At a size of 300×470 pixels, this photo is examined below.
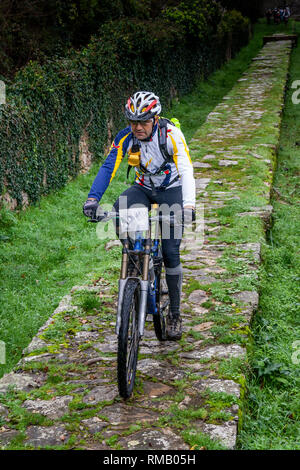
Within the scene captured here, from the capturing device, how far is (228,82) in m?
21.8

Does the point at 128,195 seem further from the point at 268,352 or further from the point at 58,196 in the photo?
the point at 58,196

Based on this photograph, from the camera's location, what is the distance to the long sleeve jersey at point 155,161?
391 centimetres

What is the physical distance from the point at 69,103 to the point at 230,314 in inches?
248

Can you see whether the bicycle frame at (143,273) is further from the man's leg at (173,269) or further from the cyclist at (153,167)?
the man's leg at (173,269)

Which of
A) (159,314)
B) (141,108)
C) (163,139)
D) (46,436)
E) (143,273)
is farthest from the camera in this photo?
(159,314)

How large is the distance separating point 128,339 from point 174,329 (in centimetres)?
98

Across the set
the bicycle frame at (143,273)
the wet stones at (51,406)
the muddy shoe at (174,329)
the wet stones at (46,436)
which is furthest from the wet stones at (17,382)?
the muddy shoe at (174,329)

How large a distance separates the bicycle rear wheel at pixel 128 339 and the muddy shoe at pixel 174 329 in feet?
2.55

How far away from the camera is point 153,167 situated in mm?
4082

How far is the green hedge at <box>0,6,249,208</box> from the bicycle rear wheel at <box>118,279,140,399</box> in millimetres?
4634

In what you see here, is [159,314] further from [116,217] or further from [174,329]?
[116,217]
